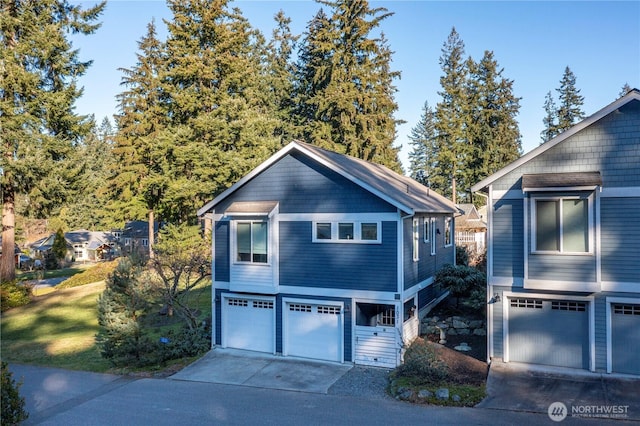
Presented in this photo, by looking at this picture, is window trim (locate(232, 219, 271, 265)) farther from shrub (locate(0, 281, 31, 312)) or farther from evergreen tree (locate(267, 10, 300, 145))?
evergreen tree (locate(267, 10, 300, 145))

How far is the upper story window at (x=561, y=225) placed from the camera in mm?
12102

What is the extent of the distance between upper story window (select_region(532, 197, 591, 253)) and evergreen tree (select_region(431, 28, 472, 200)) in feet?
105

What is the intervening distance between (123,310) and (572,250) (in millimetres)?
13664

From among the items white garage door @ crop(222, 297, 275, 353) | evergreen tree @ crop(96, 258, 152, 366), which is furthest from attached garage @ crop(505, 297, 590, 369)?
evergreen tree @ crop(96, 258, 152, 366)

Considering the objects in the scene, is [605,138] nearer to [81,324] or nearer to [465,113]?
[81,324]

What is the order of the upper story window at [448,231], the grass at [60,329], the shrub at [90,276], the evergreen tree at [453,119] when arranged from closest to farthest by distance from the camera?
1. the grass at [60,329]
2. the upper story window at [448,231]
3. the shrub at [90,276]
4. the evergreen tree at [453,119]

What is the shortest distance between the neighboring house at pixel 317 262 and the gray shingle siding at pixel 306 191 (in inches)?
1.3

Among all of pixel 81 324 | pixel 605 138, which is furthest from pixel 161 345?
pixel 605 138

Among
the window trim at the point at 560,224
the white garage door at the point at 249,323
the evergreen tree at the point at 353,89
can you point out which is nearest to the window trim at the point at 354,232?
the white garage door at the point at 249,323

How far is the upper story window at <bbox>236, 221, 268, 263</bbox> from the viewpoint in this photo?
15562mm

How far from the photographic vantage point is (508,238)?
516 inches

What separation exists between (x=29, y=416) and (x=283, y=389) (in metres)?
6.26

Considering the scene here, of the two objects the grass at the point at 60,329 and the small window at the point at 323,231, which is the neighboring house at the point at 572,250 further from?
the grass at the point at 60,329

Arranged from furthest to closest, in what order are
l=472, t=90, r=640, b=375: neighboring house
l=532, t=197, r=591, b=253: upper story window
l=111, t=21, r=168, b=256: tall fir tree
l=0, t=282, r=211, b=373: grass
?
l=111, t=21, r=168, b=256: tall fir tree, l=0, t=282, r=211, b=373: grass, l=532, t=197, r=591, b=253: upper story window, l=472, t=90, r=640, b=375: neighboring house
